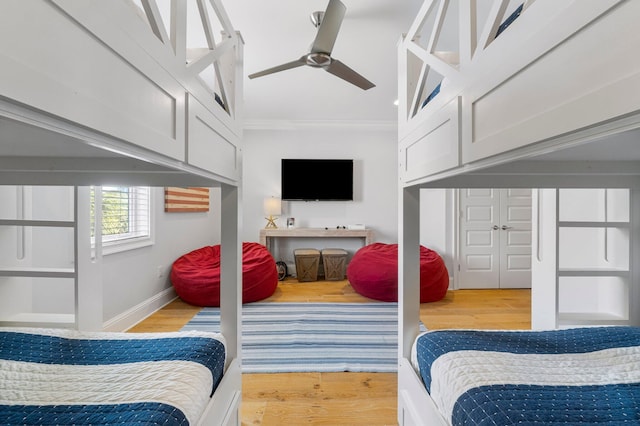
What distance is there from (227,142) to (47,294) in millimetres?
1481

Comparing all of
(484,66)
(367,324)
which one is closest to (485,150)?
(484,66)

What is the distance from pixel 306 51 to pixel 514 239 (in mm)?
3442

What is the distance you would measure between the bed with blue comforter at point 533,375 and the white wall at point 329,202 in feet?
11.3

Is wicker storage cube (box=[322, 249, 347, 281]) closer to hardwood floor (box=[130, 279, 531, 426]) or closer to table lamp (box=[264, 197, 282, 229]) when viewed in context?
table lamp (box=[264, 197, 282, 229])

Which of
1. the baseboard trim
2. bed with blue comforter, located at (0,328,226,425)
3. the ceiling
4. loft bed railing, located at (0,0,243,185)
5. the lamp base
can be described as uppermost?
the ceiling

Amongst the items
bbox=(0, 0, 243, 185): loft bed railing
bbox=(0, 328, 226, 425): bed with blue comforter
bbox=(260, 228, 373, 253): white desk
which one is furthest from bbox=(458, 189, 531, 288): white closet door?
bbox=(0, 0, 243, 185): loft bed railing

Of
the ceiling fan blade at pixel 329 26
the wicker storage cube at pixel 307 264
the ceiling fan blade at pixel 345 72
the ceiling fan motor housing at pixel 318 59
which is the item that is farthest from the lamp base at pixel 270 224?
the ceiling fan blade at pixel 329 26

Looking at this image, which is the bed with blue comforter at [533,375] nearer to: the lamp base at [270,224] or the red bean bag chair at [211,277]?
the red bean bag chair at [211,277]

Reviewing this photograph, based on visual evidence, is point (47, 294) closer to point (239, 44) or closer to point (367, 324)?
point (239, 44)

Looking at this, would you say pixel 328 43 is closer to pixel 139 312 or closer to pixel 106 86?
pixel 106 86

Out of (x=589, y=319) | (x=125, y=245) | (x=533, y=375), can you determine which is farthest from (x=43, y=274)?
(x=589, y=319)

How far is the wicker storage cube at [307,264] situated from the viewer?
4.15 m

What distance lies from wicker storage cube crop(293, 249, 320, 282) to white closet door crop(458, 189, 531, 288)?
1.88 m

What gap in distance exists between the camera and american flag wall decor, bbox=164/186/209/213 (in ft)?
11.0
